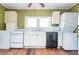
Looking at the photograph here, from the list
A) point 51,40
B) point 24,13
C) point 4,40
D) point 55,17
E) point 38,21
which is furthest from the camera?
point 51,40

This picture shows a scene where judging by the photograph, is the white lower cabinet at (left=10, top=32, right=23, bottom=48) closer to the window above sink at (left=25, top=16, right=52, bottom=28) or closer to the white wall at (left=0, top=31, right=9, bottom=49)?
the white wall at (left=0, top=31, right=9, bottom=49)

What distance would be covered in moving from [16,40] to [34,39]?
2.41 feet

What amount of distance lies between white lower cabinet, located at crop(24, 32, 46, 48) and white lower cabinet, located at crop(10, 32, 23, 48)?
0.67 ft

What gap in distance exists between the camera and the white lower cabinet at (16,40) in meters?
6.10

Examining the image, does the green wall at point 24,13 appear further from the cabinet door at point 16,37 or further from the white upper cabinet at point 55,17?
the cabinet door at point 16,37

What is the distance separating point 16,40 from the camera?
617cm

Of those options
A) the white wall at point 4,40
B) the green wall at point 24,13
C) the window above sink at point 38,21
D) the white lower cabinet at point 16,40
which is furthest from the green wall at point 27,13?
the white wall at point 4,40

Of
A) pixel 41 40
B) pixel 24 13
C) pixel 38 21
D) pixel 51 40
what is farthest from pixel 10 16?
pixel 51 40

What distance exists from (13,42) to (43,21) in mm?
1602

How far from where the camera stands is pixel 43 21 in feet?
17.9

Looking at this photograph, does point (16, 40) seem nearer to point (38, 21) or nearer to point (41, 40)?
point (41, 40)

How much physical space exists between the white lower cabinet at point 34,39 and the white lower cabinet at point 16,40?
0.67 ft

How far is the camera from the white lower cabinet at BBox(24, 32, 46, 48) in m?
6.13
